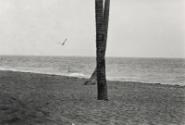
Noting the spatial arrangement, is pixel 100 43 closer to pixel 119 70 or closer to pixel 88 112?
pixel 88 112

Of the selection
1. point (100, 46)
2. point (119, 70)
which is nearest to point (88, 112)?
point (100, 46)

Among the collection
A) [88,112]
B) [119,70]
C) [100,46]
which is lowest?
[119,70]

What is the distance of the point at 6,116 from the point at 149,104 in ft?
22.3

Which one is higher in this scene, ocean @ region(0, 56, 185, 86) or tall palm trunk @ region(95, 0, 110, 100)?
tall palm trunk @ region(95, 0, 110, 100)

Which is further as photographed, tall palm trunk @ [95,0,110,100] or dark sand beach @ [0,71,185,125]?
tall palm trunk @ [95,0,110,100]

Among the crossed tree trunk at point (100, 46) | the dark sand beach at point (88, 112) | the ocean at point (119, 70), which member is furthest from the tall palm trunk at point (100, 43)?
→ the ocean at point (119, 70)

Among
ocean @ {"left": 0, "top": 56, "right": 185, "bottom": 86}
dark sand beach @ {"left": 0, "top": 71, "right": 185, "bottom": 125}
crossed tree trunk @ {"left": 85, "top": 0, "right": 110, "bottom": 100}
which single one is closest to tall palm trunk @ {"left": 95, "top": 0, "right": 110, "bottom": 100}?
crossed tree trunk @ {"left": 85, "top": 0, "right": 110, "bottom": 100}

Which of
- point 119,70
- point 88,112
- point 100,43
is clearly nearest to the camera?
point 88,112

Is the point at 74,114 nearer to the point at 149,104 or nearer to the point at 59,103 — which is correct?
the point at 59,103

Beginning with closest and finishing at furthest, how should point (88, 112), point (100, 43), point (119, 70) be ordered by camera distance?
point (88, 112)
point (100, 43)
point (119, 70)

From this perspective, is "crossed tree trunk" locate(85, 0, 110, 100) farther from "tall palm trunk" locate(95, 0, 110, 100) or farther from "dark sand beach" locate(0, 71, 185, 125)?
"dark sand beach" locate(0, 71, 185, 125)

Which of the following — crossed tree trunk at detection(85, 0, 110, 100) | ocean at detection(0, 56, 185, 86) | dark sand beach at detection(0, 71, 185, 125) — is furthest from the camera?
ocean at detection(0, 56, 185, 86)

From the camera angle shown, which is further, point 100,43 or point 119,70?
point 119,70

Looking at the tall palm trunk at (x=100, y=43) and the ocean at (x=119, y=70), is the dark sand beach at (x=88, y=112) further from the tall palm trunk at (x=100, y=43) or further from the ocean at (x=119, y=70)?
the ocean at (x=119, y=70)
